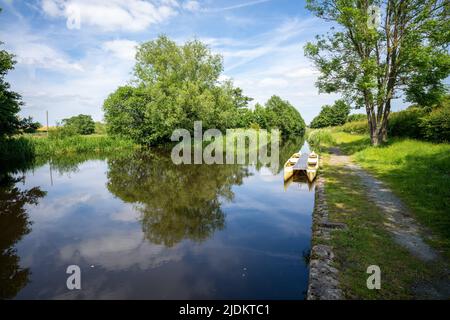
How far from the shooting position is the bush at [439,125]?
60.8 ft

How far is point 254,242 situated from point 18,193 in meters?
13.0

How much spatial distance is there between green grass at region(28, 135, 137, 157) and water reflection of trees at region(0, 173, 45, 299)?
14.1 metres

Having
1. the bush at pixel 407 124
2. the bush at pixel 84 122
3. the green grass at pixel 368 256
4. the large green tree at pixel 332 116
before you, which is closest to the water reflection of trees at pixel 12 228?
the green grass at pixel 368 256

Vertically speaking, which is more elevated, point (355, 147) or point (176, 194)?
point (355, 147)

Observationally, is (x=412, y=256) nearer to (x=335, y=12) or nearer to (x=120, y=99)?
(x=335, y=12)

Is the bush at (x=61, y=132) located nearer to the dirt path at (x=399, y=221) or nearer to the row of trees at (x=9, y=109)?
the row of trees at (x=9, y=109)

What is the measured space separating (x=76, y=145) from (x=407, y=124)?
1392 inches

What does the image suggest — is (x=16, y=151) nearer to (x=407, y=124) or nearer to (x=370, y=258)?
(x=370, y=258)

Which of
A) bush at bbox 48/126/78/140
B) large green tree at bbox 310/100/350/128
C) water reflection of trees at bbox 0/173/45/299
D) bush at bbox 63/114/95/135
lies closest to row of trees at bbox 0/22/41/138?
bush at bbox 48/126/78/140

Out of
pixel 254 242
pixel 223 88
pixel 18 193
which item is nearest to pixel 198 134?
pixel 223 88

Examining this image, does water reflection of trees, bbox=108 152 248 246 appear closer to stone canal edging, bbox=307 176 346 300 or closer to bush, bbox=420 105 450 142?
stone canal edging, bbox=307 176 346 300

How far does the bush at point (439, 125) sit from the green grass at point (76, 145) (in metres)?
32.5

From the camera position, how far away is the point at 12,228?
1010 cm

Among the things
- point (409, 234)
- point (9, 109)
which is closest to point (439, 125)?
point (409, 234)
